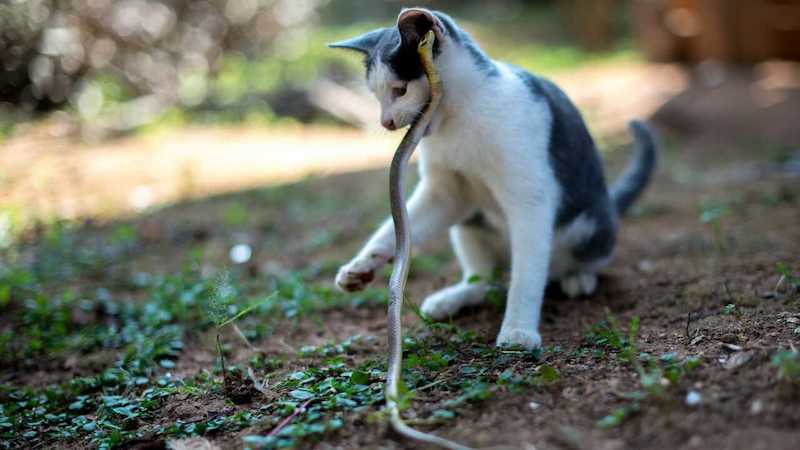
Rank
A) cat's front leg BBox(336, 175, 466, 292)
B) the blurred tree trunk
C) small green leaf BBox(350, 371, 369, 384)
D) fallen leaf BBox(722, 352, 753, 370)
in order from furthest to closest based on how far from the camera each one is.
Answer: the blurred tree trunk
cat's front leg BBox(336, 175, 466, 292)
small green leaf BBox(350, 371, 369, 384)
fallen leaf BBox(722, 352, 753, 370)

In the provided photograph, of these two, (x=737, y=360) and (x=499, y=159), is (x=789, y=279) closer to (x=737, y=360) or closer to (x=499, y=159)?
(x=737, y=360)

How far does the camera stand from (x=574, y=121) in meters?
3.34

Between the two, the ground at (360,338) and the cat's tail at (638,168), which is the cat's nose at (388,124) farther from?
the cat's tail at (638,168)

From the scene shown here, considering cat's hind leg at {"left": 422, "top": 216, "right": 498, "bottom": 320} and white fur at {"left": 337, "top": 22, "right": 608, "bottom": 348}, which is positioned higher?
white fur at {"left": 337, "top": 22, "right": 608, "bottom": 348}

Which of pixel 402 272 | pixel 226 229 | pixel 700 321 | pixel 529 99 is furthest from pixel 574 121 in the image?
pixel 226 229

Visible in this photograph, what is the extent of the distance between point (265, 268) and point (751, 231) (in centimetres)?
280

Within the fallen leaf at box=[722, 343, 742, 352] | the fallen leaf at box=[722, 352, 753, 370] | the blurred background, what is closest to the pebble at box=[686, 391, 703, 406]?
the fallen leaf at box=[722, 352, 753, 370]

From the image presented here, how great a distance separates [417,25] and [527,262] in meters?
1.00

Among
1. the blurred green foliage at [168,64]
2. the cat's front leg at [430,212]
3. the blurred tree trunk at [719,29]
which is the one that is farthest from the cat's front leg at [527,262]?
the blurred tree trunk at [719,29]

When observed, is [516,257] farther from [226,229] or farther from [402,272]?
[226,229]

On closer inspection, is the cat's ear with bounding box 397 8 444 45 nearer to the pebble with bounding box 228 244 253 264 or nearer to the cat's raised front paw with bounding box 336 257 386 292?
the cat's raised front paw with bounding box 336 257 386 292

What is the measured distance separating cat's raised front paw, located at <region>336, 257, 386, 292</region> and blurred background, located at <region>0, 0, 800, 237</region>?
3.39 m

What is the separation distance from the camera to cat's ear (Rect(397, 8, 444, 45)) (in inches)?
106

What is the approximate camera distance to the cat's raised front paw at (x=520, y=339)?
2777 millimetres
